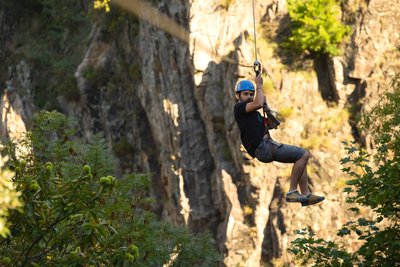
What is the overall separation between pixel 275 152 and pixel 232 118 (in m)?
16.4

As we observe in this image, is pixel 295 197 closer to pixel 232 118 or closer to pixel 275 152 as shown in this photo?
pixel 275 152

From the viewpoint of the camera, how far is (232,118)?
2666cm

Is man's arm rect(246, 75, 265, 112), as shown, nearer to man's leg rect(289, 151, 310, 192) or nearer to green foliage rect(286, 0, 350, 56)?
man's leg rect(289, 151, 310, 192)

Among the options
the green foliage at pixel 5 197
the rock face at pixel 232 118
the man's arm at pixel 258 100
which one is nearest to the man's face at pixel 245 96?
the man's arm at pixel 258 100

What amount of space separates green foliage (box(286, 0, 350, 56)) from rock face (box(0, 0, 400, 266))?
1.87 ft

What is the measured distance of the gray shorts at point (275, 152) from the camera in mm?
10250

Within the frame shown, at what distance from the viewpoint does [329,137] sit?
977 inches

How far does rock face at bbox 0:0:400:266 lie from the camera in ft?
80.9

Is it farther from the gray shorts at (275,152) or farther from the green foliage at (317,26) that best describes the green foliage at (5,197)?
the green foliage at (317,26)

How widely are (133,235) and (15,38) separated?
34.2m

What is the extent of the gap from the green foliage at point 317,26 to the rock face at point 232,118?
1.87 feet

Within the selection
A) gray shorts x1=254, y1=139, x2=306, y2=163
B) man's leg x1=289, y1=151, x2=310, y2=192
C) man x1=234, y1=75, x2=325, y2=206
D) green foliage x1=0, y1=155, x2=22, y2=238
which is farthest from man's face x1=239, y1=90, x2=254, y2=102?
green foliage x1=0, y1=155, x2=22, y2=238

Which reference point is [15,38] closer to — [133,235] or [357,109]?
[357,109]

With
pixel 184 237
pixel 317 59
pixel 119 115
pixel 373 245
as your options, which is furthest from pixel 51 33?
pixel 373 245
